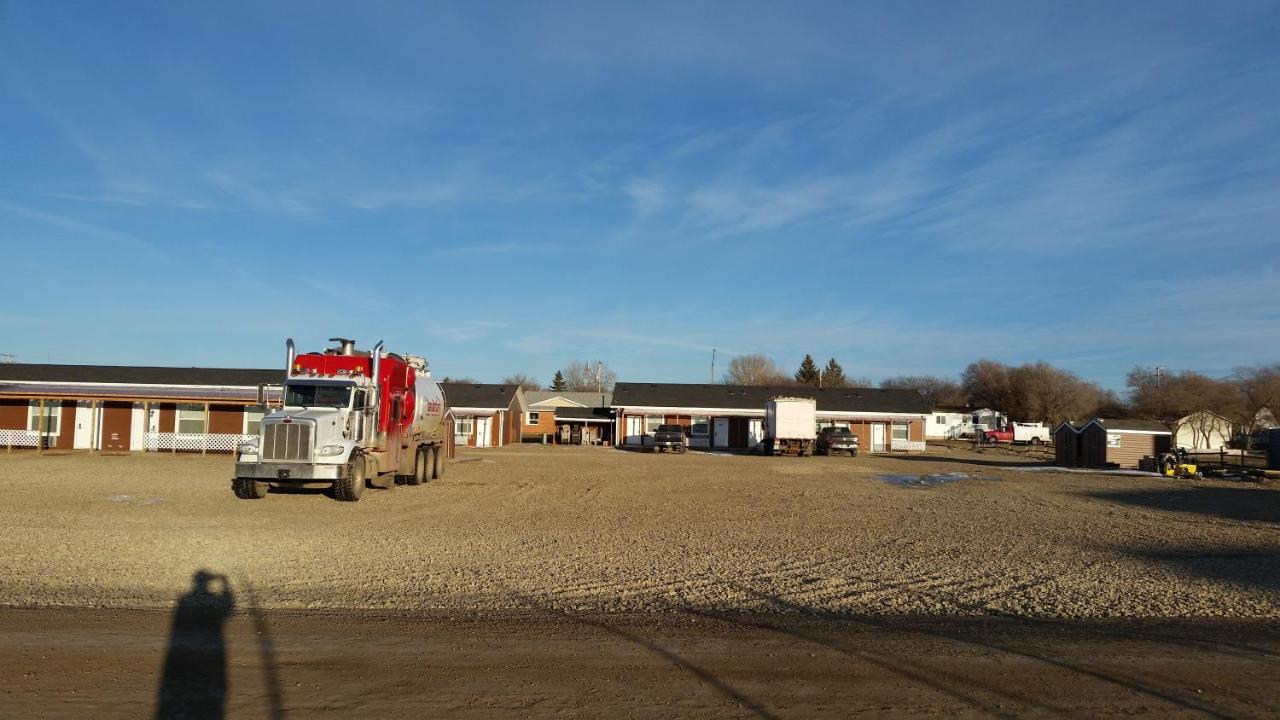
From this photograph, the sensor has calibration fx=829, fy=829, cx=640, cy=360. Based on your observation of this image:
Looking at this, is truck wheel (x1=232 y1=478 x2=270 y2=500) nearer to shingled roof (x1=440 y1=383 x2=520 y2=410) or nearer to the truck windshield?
the truck windshield

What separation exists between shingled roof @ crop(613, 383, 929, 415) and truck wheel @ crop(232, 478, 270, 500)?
3821 centimetres

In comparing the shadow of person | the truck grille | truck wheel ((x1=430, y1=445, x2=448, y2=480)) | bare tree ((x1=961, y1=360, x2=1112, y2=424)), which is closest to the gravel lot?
the shadow of person

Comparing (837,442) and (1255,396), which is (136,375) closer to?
(837,442)

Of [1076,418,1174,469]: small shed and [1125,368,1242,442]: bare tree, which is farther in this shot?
[1125,368,1242,442]: bare tree

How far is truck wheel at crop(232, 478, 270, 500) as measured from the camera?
60.2 feet

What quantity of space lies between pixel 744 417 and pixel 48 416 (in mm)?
38613

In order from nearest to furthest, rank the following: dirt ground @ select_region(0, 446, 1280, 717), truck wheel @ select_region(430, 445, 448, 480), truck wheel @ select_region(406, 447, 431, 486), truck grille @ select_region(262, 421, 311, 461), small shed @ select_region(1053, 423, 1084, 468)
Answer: dirt ground @ select_region(0, 446, 1280, 717) → truck grille @ select_region(262, 421, 311, 461) → truck wheel @ select_region(406, 447, 431, 486) → truck wheel @ select_region(430, 445, 448, 480) → small shed @ select_region(1053, 423, 1084, 468)

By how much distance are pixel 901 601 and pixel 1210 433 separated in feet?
179

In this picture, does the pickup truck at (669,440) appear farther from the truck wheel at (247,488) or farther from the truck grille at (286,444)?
the truck grille at (286,444)

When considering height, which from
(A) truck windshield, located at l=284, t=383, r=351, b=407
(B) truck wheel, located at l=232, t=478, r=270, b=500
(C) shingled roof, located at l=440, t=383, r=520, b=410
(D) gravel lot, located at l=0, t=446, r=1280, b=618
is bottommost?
(D) gravel lot, located at l=0, t=446, r=1280, b=618

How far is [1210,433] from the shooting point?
52.5m

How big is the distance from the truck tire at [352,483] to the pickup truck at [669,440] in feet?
101

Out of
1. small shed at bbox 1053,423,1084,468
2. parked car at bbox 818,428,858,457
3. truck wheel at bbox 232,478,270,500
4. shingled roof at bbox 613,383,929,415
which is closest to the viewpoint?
truck wheel at bbox 232,478,270,500

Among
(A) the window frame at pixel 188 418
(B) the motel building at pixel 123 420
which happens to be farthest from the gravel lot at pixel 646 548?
(A) the window frame at pixel 188 418
